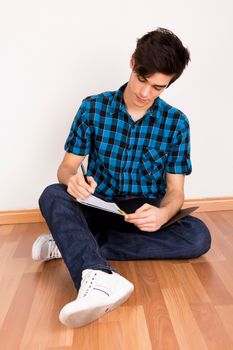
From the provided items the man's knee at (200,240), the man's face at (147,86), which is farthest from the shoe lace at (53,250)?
the man's face at (147,86)

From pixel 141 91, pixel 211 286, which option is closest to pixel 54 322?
pixel 211 286

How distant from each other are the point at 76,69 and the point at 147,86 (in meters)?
0.72

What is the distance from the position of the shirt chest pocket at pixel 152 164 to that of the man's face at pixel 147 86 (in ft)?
0.73

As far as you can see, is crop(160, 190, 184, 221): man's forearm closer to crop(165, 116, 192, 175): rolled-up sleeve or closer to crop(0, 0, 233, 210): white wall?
crop(165, 116, 192, 175): rolled-up sleeve

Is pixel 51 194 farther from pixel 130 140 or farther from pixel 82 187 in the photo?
pixel 130 140

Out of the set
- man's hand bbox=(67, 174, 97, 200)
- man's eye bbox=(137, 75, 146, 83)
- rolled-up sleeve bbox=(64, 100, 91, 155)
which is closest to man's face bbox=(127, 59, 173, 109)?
man's eye bbox=(137, 75, 146, 83)

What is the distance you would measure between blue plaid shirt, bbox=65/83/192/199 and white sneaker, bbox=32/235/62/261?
356mm

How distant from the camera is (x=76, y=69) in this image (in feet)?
6.02

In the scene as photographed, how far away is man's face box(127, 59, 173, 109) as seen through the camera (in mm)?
1206

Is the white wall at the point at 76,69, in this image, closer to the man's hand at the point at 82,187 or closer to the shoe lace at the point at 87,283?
the man's hand at the point at 82,187

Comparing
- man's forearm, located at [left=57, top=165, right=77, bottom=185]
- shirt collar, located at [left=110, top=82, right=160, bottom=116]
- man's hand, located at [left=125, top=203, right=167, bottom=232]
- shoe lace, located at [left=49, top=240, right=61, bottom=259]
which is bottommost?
shoe lace, located at [left=49, top=240, right=61, bottom=259]

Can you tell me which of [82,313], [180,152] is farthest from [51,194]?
[180,152]

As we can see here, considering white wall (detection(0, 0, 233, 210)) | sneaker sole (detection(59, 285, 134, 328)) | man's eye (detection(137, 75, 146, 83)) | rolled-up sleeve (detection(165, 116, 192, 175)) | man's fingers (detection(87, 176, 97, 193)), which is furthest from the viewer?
white wall (detection(0, 0, 233, 210))

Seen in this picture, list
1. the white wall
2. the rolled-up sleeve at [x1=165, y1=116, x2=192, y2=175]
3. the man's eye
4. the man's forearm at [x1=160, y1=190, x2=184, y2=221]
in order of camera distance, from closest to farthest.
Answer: the man's eye → the man's forearm at [x1=160, y1=190, x2=184, y2=221] → the rolled-up sleeve at [x1=165, y1=116, x2=192, y2=175] → the white wall
